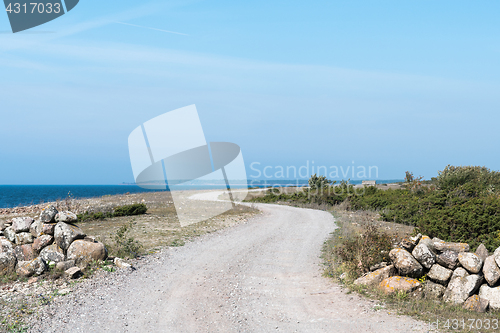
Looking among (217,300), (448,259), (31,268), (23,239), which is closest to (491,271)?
(448,259)

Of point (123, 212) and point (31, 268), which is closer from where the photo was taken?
point (31, 268)

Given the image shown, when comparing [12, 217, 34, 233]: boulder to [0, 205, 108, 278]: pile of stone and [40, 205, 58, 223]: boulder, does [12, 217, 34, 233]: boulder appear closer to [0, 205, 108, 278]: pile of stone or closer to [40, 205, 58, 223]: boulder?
[0, 205, 108, 278]: pile of stone

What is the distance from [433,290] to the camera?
23.8ft

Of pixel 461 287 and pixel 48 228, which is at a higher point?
pixel 48 228

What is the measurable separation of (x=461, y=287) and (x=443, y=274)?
17.0 inches

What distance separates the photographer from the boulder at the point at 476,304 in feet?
21.5

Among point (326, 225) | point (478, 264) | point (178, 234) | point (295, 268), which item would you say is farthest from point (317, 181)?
point (478, 264)

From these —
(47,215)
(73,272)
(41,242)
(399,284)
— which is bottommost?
(399,284)

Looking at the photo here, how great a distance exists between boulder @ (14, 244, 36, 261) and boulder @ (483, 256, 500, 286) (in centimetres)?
Result: 1114

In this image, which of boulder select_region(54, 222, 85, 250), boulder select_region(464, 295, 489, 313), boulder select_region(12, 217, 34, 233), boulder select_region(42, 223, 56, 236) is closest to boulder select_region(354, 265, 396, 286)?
boulder select_region(464, 295, 489, 313)

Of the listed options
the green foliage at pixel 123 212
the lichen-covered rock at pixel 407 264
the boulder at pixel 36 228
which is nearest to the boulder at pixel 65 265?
the boulder at pixel 36 228

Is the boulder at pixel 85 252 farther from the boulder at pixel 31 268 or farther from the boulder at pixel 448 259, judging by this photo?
the boulder at pixel 448 259

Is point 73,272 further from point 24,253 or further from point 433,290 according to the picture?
point 433,290

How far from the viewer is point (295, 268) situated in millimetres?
10414
